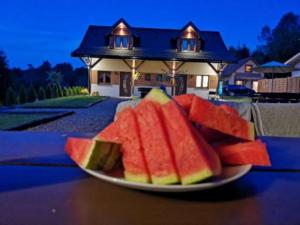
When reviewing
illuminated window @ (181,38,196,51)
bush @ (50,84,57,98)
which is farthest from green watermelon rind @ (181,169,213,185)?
illuminated window @ (181,38,196,51)

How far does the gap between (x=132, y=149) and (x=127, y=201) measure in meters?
0.11

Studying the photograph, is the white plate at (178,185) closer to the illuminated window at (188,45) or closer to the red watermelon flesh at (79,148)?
the red watermelon flesh at (79,148)

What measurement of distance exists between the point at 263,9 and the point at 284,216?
266ft

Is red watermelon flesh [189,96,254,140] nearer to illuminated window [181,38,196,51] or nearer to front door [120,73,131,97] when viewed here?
front door [120,73,131,97]

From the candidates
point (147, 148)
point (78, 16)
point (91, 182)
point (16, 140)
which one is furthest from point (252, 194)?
point (78, 16)

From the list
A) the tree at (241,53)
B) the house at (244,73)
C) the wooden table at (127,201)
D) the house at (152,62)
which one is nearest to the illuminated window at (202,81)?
the house at (152,62)

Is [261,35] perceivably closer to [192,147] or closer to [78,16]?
[78,16]

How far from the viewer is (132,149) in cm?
69

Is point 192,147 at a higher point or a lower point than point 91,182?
higher

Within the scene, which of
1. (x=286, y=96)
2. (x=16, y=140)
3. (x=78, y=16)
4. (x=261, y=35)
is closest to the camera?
(x=16, y=140)

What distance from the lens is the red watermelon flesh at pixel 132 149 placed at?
67 cm

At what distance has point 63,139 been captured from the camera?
1.40 m

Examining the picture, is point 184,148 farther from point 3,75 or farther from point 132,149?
point 3,75

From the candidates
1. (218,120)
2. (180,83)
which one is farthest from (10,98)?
(218,120)
